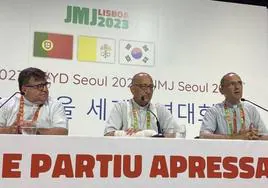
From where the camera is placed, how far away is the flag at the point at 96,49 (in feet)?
12.1

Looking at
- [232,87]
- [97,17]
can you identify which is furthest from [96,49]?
[232,87]

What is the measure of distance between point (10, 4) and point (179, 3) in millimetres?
1611

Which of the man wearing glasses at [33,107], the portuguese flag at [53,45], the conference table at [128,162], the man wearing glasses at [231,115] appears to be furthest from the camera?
the portuguese flag at [53,45]

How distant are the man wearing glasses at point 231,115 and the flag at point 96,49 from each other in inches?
50.8

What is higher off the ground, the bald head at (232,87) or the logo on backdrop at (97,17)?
the logo on backdrop at (97,17)

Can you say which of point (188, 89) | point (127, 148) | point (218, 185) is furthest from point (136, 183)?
point (188, 89)

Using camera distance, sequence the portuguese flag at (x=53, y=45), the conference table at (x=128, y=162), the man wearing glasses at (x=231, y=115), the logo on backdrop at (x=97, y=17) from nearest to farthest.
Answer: the conference table at (x=128, y=162), the man wearing glasses at (x=231, y=115), the portuguese flag at (x=53, y=45), the logo on backdrop at (x=97, y=17)

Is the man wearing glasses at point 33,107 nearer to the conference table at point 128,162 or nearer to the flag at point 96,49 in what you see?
the conference table at point 128,162

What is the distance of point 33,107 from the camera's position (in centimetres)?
255

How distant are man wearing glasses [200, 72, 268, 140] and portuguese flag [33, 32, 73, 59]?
4.95 feet

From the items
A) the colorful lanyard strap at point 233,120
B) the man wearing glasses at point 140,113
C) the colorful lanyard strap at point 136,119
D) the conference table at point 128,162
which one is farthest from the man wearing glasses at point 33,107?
the colorful lanyard strap at point 233,120

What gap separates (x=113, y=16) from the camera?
12.6 feet

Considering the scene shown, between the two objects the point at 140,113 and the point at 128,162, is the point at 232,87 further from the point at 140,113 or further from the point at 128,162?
the point at 128,162

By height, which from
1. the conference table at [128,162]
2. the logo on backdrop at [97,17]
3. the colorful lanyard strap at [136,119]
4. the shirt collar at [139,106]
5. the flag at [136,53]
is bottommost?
the conference table at [128,162]
